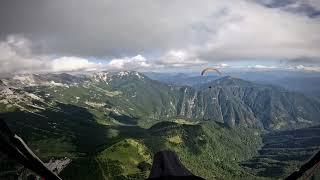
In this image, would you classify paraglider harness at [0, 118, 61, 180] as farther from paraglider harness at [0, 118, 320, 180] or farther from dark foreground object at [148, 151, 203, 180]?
dark foreground object at [148, 151, 203, 180]

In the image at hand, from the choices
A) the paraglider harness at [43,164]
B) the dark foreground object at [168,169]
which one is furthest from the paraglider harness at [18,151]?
the dark foreground object at [168,169]

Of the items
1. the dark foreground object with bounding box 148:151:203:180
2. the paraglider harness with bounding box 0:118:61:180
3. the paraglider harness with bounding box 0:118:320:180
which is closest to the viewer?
the paraglider harness with bounding box 0:118:61:180

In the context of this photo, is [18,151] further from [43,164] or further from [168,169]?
[168,169]

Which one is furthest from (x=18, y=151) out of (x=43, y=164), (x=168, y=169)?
(x=168, y=169)

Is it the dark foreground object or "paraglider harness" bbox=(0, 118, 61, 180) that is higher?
"paraglider harness" bbox=(0, 118, 61, 180)

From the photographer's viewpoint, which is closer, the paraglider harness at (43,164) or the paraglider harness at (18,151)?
the paraglider harness at (18,151)

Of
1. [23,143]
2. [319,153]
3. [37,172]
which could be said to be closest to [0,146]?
[23,143]

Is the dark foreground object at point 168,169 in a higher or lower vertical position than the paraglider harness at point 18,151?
lower

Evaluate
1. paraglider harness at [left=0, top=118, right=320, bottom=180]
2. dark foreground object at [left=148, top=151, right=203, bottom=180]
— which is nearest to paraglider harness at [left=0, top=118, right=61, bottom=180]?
paraglider harness at [left=0, top=118, right=320, bottom=180]

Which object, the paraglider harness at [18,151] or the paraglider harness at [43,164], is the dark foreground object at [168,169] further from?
the paraglider harness at [18,151]
